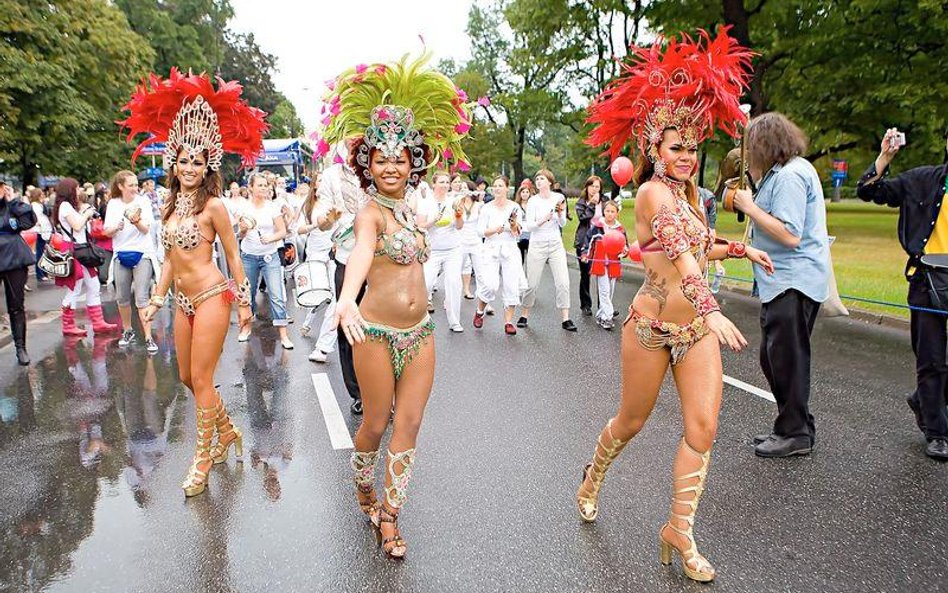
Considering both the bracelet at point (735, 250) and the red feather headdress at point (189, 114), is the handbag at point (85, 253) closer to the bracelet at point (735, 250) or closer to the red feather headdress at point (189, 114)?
the red feather headdress at point (189, 114)

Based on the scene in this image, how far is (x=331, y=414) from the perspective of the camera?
5805 mm

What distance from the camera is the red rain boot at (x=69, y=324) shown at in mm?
9289

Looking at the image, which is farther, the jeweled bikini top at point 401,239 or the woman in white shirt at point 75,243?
the woman in white shirt at point 75,243

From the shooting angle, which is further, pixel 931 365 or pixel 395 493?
pixel 931 365

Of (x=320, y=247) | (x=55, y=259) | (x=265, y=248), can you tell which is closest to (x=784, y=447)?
(x=320, y=247)

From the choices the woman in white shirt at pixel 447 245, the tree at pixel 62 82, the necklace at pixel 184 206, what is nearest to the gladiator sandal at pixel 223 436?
the necklace at pixel 184 206

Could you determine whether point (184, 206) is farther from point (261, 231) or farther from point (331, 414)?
point (261, 231)

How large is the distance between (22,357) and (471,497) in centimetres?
631

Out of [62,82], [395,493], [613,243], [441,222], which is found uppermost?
[62,82]

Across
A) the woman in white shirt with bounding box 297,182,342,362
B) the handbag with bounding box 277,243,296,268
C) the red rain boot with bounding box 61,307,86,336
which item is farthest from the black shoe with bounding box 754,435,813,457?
the red rain boot with bounding box 61,307,86,336

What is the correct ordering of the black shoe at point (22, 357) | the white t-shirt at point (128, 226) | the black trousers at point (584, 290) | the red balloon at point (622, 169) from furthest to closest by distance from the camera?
the black trousers at point (584, 290), the white t-shirt at point (128, 226), the black shoe at point (22, 357), the red balloon at point (622, 169)

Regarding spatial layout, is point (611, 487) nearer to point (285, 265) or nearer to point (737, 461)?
point (737, 461)

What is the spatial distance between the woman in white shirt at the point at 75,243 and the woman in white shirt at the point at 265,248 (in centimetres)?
214

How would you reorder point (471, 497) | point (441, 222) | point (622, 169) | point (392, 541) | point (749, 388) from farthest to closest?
point (441, 222)
point (749, 388)
point (471, 497)
point (622, 169)
point (392, 541)
